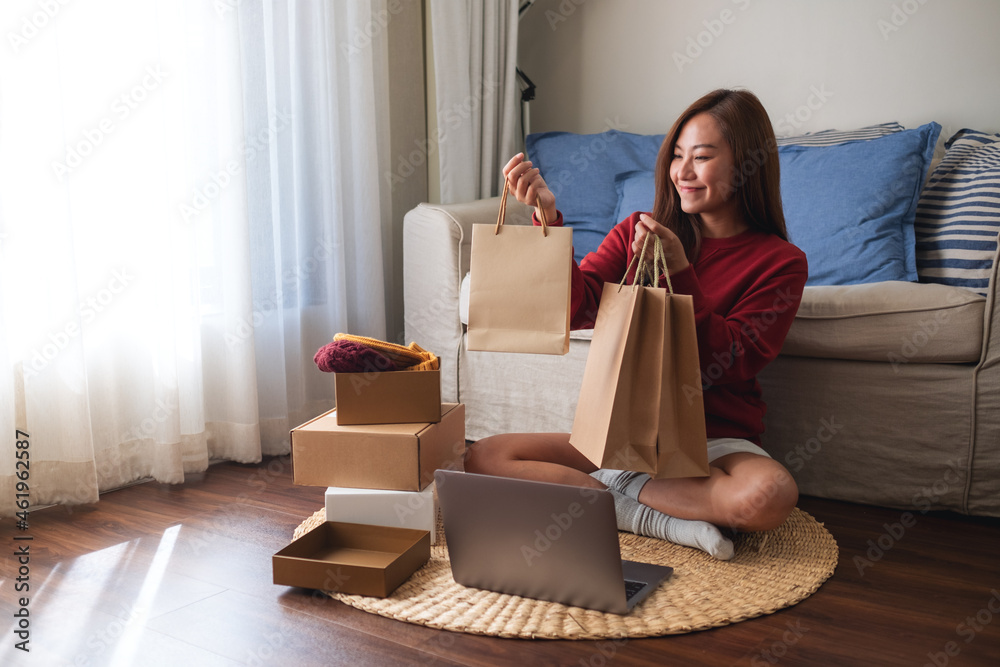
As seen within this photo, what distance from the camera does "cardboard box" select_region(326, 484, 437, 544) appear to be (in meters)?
1.31

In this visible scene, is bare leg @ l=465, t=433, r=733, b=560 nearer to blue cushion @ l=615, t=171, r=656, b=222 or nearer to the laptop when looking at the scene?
the laptop

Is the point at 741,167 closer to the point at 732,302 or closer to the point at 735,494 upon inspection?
the point at 732,302

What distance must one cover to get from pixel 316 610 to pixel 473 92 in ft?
5.60

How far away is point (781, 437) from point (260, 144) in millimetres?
1352

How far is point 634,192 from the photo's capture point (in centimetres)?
218

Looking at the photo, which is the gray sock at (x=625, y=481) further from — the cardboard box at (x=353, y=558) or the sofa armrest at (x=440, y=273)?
the sofa armrest at (x=440, y=273)

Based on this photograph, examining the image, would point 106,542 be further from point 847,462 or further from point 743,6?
point 743,6

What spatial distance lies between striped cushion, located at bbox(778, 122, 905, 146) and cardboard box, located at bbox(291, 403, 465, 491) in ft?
4.42

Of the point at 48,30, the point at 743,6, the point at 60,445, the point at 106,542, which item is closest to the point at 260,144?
the point at 48,30

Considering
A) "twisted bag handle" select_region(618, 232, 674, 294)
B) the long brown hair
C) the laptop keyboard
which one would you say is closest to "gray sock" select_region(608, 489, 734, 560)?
the laptop keyboard

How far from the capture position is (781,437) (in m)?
1.66

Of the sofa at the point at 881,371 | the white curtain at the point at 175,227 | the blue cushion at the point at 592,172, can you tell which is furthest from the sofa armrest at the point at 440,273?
the blue cushion at the point at 592,172

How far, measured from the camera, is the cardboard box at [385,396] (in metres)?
1.34

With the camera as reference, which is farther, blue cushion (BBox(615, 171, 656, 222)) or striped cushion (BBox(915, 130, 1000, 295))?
blue cushion (BBox(615, 171, 656, 222))
